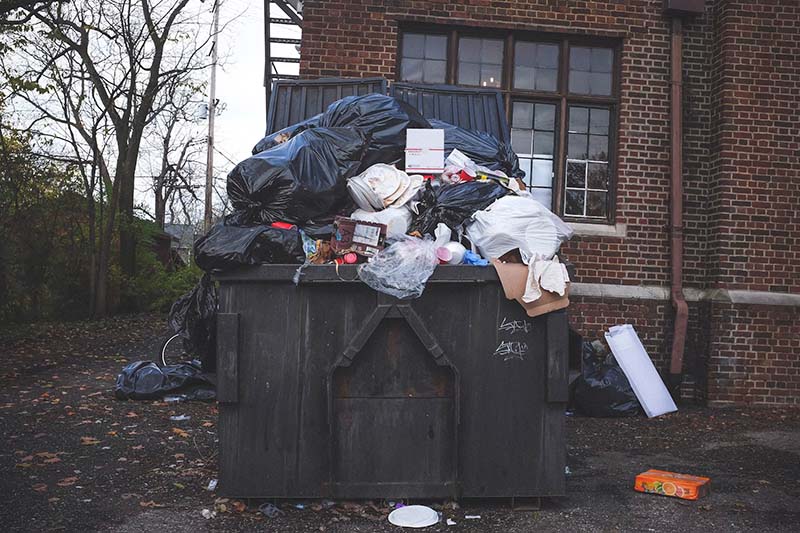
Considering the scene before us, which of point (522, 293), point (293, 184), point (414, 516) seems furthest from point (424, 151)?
point (414, 516)

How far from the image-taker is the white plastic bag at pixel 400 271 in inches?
148

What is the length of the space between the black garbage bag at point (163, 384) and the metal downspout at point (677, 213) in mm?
4427

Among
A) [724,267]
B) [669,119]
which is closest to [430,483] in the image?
[724,267]

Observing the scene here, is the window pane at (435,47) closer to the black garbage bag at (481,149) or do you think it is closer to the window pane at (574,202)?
the window pane at (574,202)

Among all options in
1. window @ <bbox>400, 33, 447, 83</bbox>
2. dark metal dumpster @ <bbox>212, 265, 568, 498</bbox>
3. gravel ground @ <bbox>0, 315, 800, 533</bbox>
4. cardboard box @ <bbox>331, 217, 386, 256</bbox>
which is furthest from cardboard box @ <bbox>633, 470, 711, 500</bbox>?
window @ <bbox>400, 33, 447, 83</bbox>

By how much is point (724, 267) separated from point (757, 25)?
95.4 inches

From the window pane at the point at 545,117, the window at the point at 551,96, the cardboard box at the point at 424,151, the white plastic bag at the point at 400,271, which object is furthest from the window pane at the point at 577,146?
the white plastic bag at the point at 400,271

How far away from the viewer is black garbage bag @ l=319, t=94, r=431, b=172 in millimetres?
4621

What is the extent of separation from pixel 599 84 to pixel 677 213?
1.55 meters

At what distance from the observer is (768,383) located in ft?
24.3

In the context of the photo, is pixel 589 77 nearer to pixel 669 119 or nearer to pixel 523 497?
pixel 669 119

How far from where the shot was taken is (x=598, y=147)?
7.88 meters

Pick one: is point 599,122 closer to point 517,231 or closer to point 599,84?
point 599,84

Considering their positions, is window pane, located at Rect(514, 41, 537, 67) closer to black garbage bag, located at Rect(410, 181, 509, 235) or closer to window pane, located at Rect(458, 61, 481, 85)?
window pane, located at Rect(458, 61, 481, 85)
